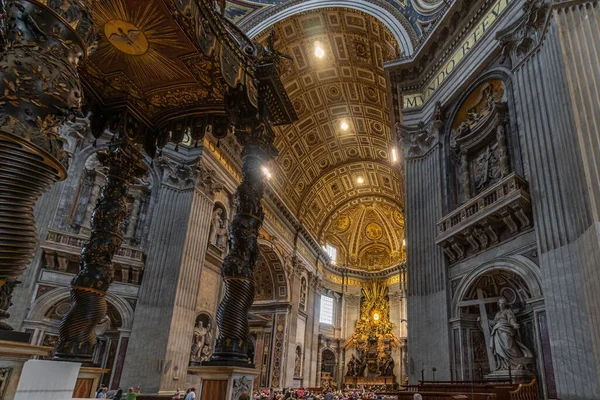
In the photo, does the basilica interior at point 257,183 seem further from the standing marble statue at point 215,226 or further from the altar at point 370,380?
the altar at point 370,380

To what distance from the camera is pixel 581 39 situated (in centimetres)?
587

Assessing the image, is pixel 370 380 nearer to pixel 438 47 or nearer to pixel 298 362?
pixel 298 362

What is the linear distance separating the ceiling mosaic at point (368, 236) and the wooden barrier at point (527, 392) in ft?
66.3

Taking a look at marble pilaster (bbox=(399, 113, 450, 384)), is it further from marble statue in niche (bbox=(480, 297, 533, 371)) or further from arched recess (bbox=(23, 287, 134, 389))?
arched recess (bbox=(23, 287, 134, 389))

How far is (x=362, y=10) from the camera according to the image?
13.9m

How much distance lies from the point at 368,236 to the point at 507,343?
21490mm

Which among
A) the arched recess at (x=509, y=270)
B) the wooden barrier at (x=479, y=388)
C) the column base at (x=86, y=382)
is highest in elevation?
the arched recess at (x=509, y=270)

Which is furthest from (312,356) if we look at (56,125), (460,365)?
(56,125)

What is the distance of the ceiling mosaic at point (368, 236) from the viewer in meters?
27.0

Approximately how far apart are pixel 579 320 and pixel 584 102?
2.95 m

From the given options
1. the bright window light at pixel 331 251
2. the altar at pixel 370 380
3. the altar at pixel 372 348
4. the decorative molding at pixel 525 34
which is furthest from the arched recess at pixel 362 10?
the altar at pixel 370 380

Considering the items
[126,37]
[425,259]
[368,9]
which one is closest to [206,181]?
[425,259]

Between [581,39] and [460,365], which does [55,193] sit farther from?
[581,39]

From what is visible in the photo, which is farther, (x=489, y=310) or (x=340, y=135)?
(x=340, y=135)
